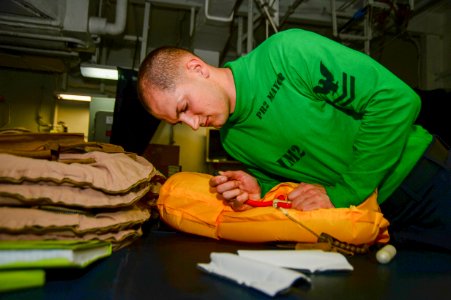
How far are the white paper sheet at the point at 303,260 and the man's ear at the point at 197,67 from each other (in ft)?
2.32

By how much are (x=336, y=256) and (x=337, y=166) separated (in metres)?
0.46

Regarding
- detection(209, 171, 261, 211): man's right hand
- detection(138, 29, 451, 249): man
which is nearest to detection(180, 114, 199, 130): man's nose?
detection(138, 29, 451, 249): man

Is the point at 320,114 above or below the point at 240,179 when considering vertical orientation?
above

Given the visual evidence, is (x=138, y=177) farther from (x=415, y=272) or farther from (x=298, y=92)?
(x=415, y=272)

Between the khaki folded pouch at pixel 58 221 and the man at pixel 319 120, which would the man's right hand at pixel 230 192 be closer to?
the man at pixel 319 120

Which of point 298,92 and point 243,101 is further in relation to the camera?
point 243,101

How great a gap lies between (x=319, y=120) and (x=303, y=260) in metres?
0.53

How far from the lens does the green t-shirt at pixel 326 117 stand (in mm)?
890

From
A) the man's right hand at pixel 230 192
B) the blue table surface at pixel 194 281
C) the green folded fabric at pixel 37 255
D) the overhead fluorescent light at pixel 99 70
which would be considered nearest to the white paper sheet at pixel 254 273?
the blue table surface at pixel 194 281

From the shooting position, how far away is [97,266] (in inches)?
25.7

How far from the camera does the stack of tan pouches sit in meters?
0.64

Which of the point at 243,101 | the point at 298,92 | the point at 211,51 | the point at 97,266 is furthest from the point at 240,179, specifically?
the point at 211,51

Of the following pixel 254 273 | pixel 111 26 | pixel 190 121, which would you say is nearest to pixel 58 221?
pixel 254 273

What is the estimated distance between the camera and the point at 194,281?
58 cm
